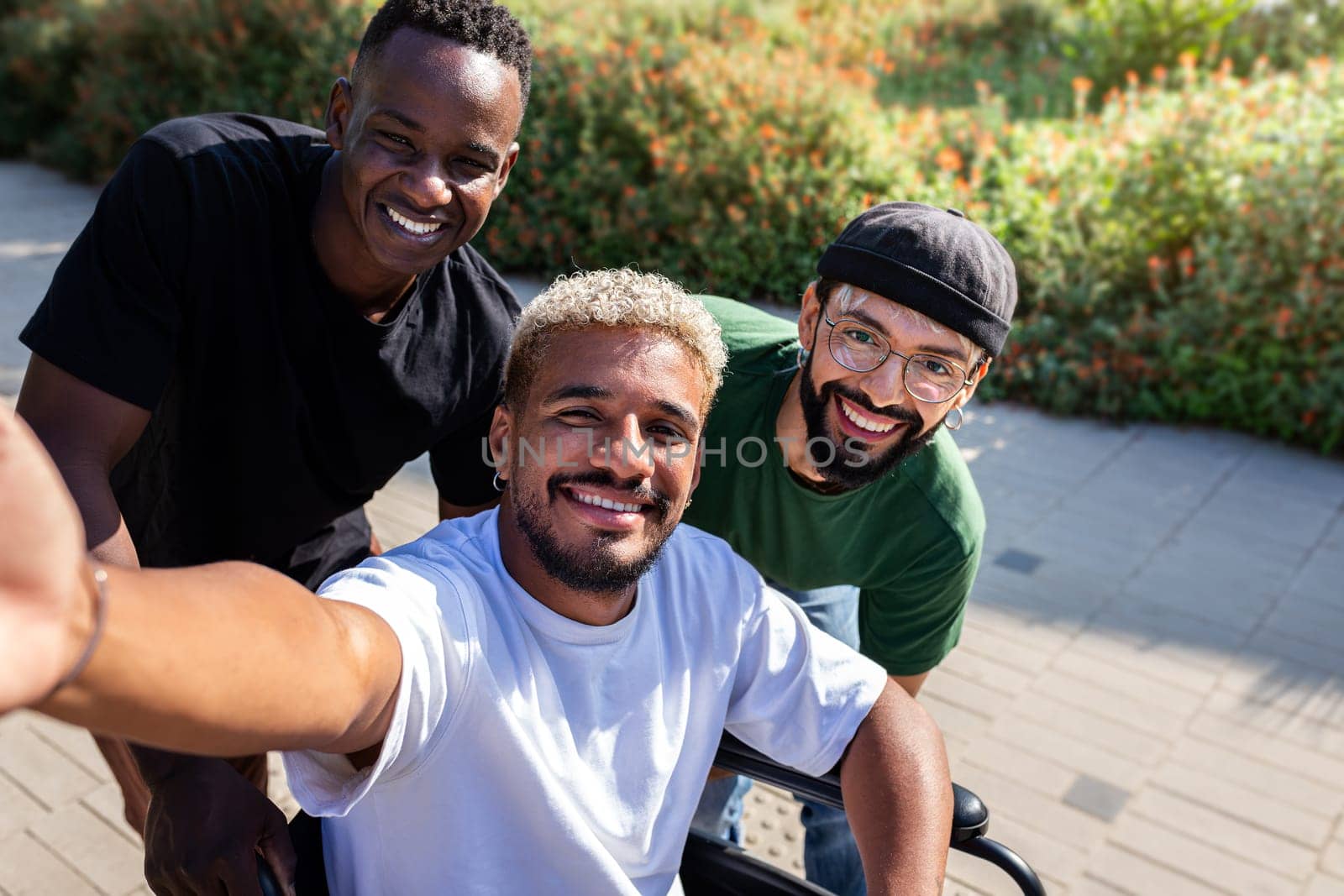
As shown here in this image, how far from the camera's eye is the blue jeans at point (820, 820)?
2.45 metres

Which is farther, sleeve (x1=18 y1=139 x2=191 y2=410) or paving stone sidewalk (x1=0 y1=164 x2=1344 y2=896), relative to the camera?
paving stone sidewalk (x1=0 y1=164 x2=1344 y2=896)

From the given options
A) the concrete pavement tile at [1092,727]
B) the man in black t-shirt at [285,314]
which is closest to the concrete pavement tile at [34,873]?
the man in black t-shirt at [285,314]

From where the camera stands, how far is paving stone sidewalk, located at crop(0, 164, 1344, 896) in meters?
2.99

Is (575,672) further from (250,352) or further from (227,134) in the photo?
(227,134)

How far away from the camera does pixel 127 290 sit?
1854 mm

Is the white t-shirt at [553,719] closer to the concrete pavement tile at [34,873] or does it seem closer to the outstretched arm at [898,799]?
the outstretched arm at [898,799]

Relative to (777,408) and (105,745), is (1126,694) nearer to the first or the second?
(777,408)

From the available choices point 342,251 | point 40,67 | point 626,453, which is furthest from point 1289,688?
point 40,67

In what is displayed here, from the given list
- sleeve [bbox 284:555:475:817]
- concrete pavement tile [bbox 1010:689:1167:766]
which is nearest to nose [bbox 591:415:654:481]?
sleeve [bbox 284:555:475:817]

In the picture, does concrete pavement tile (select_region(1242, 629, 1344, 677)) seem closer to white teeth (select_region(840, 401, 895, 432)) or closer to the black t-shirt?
white teeth (select_region(840, 401, 895, 432))

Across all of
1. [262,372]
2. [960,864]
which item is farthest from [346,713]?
[960,864]

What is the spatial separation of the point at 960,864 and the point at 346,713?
7.46 ft

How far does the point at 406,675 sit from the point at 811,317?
1288 millimetres

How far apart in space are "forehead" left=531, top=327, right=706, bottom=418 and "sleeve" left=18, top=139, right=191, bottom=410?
2.20 feet
